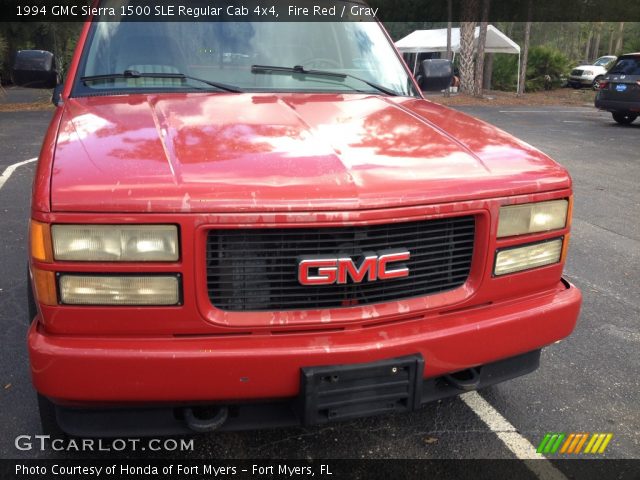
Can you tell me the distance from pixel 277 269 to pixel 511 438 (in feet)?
4.67

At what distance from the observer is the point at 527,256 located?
2.31 metres

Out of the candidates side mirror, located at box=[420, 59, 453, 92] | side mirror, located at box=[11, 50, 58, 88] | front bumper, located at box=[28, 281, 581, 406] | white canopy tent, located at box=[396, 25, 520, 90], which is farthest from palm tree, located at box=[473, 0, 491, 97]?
front bumper, located at box=[28, 281, 581, 406]

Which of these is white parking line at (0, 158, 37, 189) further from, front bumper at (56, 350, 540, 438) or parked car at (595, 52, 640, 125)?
parked car at (595, 52, 640, 125)

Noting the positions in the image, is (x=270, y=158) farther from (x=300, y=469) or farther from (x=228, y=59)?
(x=228, y=59)

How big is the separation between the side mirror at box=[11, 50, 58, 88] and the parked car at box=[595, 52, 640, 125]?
→ 14369 mm

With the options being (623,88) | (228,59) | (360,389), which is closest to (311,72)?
(228,59)

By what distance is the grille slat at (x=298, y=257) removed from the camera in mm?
1918

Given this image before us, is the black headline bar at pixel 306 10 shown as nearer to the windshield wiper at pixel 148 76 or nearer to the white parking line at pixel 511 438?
the windshield wiper at pixel 148 76

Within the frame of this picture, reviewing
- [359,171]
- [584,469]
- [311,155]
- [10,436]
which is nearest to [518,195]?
[359,171]

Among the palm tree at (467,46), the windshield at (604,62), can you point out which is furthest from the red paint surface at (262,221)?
the windshield at (604,62)

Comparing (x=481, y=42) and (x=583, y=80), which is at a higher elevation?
(x=481, y=42)

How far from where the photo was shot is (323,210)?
1870 millimetres

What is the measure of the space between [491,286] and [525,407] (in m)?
0.98

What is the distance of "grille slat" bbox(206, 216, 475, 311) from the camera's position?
6.29ft
